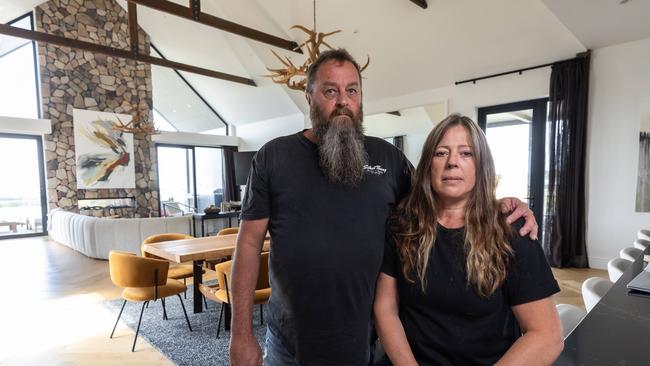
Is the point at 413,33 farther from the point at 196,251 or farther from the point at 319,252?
the point at 319,252

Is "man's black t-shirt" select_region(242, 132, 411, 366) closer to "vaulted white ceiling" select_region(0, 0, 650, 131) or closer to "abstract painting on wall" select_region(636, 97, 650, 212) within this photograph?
"vaulted white ceiling" select_region(0, 0, 650, 131)

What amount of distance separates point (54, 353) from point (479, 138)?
327cm

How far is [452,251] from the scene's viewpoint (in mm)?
993

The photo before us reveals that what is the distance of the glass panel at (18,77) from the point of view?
7.74 meters

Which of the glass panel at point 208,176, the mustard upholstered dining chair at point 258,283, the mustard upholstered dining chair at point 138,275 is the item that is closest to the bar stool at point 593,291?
the mustard upholstered dining chair at point 258,283

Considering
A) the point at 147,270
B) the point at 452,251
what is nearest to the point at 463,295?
the point at 452,251

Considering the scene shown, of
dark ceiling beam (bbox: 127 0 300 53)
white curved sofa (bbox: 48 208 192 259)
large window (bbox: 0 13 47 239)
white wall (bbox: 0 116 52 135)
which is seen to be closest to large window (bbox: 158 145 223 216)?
white wall (bbox: 0 116 52 135)

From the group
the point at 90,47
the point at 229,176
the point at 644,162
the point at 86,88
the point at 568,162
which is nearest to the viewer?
the point at 644,162

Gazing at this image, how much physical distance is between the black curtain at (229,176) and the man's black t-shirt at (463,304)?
1034 cm

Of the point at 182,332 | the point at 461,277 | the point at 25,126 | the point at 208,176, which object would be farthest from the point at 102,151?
the point at 461,277

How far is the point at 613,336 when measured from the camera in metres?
0.95

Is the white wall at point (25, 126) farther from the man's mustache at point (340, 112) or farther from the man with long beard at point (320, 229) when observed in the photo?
the man's mustache at point (340, 112)

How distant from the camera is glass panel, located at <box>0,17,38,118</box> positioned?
774cm

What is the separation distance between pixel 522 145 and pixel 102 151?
9108 mm
